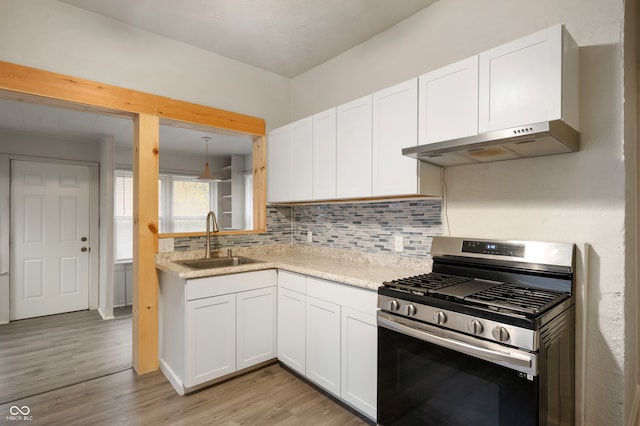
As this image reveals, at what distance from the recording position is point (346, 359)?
2.06 meters

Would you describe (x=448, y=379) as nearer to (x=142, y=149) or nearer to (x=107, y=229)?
(x=142, y=149)

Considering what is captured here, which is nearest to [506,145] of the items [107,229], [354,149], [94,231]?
[354,149]

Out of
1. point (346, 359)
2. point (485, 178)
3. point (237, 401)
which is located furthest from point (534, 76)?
point (237, 401)

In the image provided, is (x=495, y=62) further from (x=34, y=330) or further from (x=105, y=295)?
(x=34, y=330)

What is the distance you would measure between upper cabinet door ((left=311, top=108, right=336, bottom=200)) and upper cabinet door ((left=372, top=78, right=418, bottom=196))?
410 mm

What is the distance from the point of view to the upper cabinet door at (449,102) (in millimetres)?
1729

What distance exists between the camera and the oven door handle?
1.18 metres

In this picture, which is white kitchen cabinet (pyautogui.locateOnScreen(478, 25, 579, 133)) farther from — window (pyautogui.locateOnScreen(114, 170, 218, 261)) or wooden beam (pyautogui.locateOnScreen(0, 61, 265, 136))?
window (pyautogui.locateOnScreen(114, 170, 218, 261))

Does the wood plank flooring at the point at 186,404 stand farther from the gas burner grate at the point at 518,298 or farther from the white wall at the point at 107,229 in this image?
the white wall at the point at 107,229

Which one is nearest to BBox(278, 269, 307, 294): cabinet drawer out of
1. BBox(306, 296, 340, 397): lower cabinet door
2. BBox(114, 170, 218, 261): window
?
BBox(306, 296, 340, 397): lower cabinet door

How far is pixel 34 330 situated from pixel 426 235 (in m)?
4.22

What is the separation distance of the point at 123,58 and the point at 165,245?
1.42 metres

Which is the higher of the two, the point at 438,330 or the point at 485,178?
the point at 485,178

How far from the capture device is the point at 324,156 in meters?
2.62
